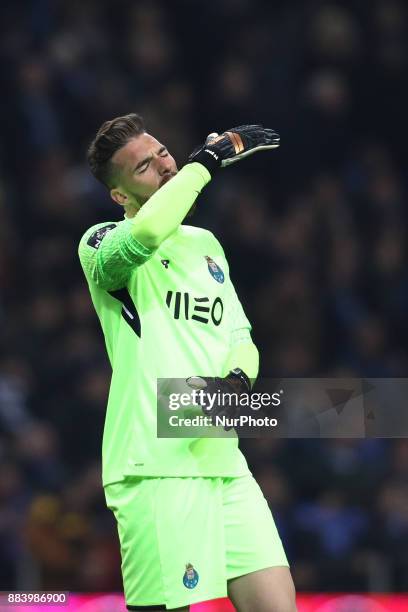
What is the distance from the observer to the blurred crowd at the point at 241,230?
22.8 ft

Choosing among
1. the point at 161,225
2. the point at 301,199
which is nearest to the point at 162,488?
the point at 161,225

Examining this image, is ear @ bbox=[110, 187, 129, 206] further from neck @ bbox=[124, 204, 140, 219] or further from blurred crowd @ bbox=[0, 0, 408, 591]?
blurred crowd @ bbox=[0, 0, 408, 591]

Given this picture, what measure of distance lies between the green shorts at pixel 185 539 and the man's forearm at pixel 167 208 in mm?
699

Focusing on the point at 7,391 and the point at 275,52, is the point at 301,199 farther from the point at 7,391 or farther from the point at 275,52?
the point at 7,391

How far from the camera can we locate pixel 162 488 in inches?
143

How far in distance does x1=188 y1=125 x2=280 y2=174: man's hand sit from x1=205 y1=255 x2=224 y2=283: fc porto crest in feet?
0.98

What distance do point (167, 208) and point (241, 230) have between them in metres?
4.53

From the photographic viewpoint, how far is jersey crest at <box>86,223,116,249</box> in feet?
12.5

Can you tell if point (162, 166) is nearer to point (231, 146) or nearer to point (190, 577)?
point (231, 146)

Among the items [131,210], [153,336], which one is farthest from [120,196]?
[153,336]

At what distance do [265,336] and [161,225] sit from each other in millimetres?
4218

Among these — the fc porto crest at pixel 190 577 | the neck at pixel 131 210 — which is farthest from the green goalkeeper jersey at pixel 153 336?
the fc porto crest at pixel 190 577

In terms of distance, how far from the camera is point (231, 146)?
12.6ft

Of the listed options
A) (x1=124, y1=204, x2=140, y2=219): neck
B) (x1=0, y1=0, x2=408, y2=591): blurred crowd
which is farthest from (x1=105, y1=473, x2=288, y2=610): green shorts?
(x1=0, y1=0, x2=408, y2=591): blurred crowd
